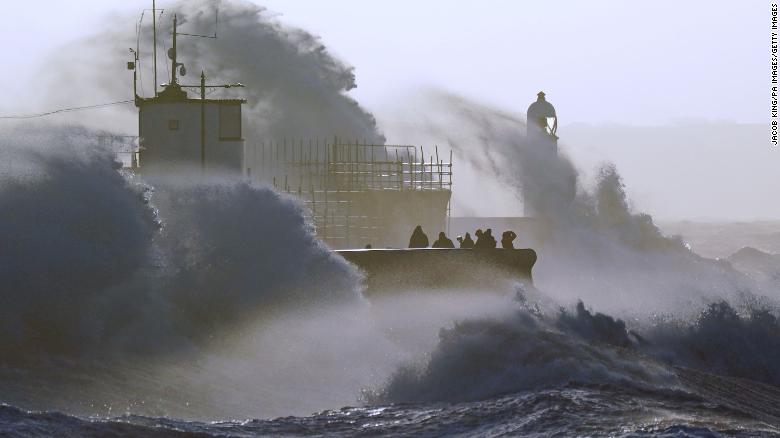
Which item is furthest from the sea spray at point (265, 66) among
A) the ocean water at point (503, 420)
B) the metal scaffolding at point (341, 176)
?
the ocean water at point (503, 420)

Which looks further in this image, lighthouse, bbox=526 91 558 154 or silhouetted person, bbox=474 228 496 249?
lighthouse, bbox=526 91 558 154

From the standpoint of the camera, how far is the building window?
31.7m

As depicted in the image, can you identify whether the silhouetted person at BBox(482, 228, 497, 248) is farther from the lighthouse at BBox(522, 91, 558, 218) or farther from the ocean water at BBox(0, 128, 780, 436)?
the lighthouse at BBox(522, 91, 558, 218)

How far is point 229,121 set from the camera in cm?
3181

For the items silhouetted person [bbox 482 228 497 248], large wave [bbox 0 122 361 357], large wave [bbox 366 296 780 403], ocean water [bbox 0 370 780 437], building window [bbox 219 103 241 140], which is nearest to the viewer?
ocean water [bbox 0 370 780 437]

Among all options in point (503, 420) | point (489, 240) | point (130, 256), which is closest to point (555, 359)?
point (503, 420)

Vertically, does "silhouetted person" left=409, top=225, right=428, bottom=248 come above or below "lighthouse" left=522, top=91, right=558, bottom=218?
below

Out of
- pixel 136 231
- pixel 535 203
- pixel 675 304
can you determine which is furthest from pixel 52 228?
pixel 535 203

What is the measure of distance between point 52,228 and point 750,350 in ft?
42.0

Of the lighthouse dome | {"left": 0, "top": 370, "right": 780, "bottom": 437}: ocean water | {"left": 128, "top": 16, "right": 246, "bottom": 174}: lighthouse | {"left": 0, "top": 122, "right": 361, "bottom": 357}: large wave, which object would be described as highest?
the lighthouse dome

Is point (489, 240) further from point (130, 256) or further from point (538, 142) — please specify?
point (538, 142)

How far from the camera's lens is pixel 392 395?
1997 cm

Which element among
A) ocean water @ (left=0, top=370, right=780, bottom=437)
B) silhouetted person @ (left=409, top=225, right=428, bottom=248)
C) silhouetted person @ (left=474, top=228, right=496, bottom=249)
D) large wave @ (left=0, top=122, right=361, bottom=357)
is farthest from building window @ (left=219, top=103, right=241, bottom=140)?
ocean water @ (left=0, top=370, right=780, bottom=437)

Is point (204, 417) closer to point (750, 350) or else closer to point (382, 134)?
point (750, 350)
